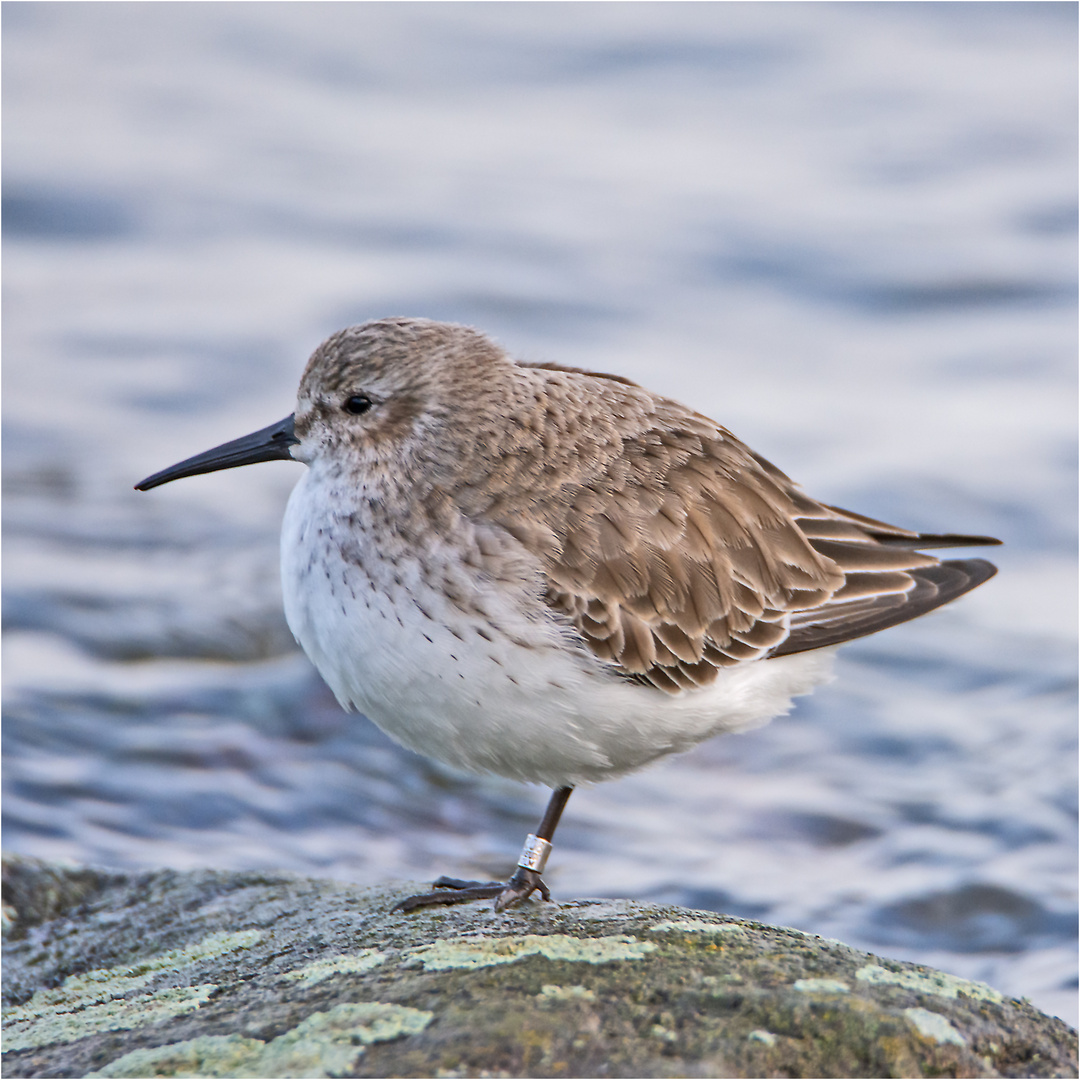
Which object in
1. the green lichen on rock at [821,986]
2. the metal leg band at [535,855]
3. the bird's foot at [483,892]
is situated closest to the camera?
the green lichen on rock at [821,986]

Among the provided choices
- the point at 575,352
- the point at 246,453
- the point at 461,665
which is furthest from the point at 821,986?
the point at 575,352

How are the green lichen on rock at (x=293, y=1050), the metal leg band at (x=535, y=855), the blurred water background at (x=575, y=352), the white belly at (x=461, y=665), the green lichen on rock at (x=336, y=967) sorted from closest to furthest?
the green lichen on rock at (x=293, y=1050), the green lichen on rock at (x=336, y=967), the white belly at (x=461, y=665), the metal leg band at (x=535, y=855), the blurred water background at (x=575, y=352)

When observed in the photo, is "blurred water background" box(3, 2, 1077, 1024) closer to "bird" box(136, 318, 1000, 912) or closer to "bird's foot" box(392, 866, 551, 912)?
"bird's foot" box(392, 866, 551, 912)

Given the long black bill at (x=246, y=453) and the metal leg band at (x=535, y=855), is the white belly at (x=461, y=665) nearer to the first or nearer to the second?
the metal leg band at (x=535, y=855)

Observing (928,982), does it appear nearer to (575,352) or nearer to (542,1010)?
(542,1010)

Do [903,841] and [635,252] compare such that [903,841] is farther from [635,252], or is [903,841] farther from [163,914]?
[635,252]

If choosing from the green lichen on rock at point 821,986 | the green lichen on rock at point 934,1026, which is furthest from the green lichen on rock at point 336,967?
the green lichen on rock at point 934,1026
